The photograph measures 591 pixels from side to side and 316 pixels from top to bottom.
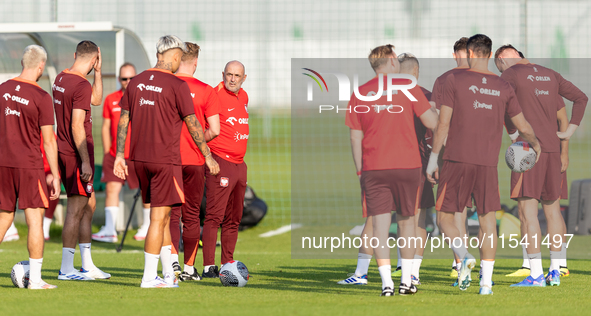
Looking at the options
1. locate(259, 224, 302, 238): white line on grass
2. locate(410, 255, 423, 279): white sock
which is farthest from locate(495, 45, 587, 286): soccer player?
locate(259, 224, 302, 238): white line on grass

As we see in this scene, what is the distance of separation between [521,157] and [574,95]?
107cm

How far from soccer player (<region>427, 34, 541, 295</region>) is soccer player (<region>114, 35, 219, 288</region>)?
6.93 ft

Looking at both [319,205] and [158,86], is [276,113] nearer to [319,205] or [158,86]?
[319,205]

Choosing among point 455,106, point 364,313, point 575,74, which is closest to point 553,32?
point 575,74

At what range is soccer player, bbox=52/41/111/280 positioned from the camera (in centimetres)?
651

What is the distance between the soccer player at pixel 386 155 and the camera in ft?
18.4

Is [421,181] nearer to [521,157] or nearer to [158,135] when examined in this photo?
[521,157]

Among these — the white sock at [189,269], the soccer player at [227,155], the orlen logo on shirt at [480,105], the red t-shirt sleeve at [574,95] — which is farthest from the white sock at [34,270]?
the red t-shirt sleeve at [574,95]

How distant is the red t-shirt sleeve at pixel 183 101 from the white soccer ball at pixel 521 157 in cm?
302

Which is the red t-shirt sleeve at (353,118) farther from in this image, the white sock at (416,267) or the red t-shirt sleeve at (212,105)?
the white sock at (416,267)

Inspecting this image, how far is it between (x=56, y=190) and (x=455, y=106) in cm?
355

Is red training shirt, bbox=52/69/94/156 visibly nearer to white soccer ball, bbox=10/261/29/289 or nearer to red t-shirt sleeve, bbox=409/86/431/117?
white soccer ball, bbox=10/261/29/289

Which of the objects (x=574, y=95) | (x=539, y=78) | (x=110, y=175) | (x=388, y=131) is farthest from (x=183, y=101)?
(x=110, y=175)

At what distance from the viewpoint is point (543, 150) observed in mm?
6707
